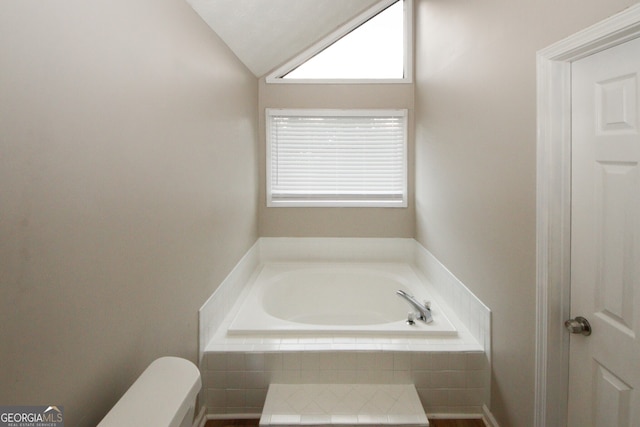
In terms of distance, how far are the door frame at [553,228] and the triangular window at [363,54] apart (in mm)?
2210

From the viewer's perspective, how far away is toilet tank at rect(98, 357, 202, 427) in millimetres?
982

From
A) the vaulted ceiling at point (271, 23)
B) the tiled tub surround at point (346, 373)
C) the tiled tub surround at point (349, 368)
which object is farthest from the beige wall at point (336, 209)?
the tiled tub surround at point (346, 373)

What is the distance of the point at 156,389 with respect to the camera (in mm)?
1127

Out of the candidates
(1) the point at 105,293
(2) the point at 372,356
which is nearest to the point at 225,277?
(2) the point at 372,356

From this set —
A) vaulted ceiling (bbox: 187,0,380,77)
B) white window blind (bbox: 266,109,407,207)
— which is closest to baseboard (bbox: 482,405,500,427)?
white window blind (bbox: 266,109,407,207)

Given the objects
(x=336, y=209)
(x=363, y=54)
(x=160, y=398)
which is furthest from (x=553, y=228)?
(x=363, y=54)

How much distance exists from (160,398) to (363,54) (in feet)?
10.6

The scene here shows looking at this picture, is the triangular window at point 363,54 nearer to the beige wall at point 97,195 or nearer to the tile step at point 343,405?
the beige wall at point 97,195

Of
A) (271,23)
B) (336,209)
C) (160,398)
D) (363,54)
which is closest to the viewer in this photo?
(160,398)

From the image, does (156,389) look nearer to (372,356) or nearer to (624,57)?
(372,356)

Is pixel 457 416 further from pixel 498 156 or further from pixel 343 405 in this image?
pixel 498 156

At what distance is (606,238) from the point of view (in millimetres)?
Answer: 1200

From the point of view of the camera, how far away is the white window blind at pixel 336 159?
3.52m

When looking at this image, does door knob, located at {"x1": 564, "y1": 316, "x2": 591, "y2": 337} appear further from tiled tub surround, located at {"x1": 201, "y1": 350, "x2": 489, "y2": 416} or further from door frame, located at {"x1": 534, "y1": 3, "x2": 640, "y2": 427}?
→ tiled tub surround, located at {"x1": 201, "y1": 350, "x2": 489, "y2": 416}
